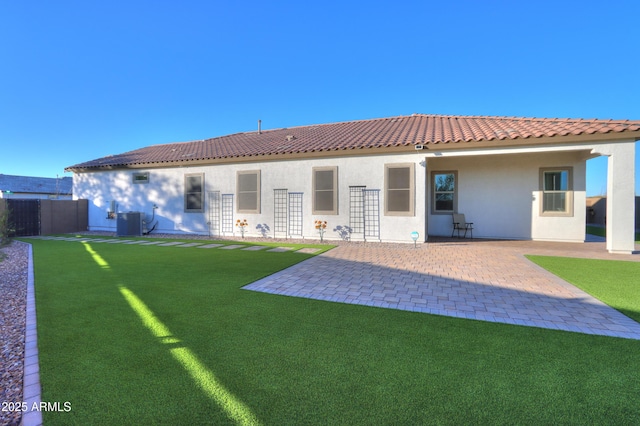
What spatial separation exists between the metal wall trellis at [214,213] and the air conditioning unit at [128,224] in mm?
3387

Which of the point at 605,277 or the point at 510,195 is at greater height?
the point at 510,195

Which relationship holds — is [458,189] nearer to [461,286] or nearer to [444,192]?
[444,192]

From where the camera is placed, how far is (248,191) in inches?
484

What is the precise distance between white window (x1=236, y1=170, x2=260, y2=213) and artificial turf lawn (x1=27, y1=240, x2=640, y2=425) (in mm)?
8108

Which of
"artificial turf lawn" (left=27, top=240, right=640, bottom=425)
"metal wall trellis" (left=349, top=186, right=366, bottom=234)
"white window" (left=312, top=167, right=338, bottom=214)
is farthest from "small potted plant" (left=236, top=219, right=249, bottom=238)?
"artificial turf lawn" (left=27, top=240, right=640, bottom=425)

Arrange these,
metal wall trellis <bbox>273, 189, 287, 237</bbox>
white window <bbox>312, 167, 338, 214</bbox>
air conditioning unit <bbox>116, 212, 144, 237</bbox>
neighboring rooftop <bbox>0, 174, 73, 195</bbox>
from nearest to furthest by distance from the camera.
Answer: white window <bbox>312, 167, 338, 214</bbox>, metal wall trellis <bbox>273, 189, 287, 237</bbox>, air conditioning unit <bbox>116, 212, 144, 237</bbox>, neighboring rooftop <bbox>0, 174, 73, 195</bbox>

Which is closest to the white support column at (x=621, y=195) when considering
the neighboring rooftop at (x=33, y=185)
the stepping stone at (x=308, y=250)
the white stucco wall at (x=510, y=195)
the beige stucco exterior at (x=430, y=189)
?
the beige stucco exterior at (x=430, y=189)

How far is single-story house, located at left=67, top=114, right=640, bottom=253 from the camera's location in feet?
27.8

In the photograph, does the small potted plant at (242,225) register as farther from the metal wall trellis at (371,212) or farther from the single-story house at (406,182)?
the metal wall trellis at (371,212)

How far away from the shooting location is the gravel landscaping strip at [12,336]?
6.88ft

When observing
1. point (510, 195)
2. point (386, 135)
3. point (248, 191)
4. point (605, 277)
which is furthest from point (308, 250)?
point (510, 195)

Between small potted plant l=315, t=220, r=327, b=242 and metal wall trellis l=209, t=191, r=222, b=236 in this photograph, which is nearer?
small potted plant l=315, t=220, r=327, b=242

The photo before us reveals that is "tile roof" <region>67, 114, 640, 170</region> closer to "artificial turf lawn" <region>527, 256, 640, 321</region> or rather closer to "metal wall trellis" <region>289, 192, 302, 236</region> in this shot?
"metal wall trellis" <region>289, 192, 302, 236</region>

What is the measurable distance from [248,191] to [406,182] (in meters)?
6.47
